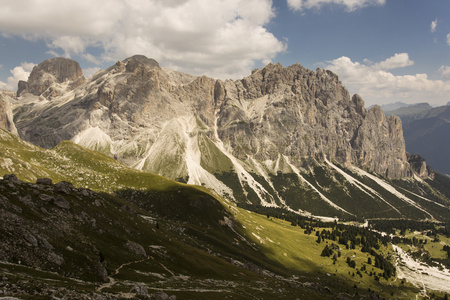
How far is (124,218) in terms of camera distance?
84.7 meters

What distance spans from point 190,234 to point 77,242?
6842 cm

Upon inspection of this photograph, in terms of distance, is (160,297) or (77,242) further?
(77,242)

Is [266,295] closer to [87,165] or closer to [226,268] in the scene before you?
[226,268]

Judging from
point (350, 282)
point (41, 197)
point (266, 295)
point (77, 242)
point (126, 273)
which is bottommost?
point (350, 282)

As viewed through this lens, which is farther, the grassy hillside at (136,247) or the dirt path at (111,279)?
the grassy hillside at (136,247)

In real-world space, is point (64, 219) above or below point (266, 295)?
above

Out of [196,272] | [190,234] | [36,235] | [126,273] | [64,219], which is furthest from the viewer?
[190,234]

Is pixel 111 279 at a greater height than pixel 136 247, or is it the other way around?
pixel 111 279

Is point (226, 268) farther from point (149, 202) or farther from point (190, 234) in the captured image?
point (149, 202)

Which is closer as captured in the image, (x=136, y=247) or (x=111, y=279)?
(x=111, y=279)

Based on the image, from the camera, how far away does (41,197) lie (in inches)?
2539

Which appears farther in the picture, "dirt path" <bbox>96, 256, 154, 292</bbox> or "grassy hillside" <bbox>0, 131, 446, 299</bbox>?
"grassy hillside" <bbox>0, 131, 446, 299</bbox>

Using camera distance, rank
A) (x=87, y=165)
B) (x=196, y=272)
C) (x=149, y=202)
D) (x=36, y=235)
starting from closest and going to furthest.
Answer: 1. (x=36, y=235)
2. (x=196, y=272)
3. (x=149, y=202)
4. (x=87, y=165)

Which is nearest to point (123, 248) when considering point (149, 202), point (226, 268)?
point (226, 268)
